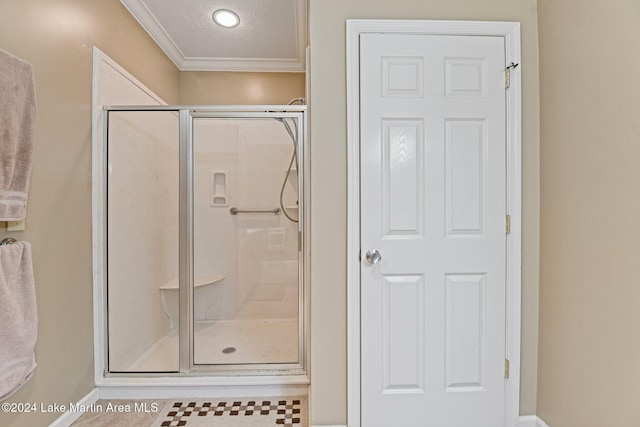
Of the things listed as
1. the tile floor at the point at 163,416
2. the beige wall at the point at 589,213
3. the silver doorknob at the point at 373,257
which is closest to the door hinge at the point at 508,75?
the beige wall at the point at 589,213

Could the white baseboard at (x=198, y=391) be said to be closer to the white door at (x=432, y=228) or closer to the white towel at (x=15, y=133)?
the white door at (x=432, y=228)

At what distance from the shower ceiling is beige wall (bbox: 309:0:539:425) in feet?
3.37

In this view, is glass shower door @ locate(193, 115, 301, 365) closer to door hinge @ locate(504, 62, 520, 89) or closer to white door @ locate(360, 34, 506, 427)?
white door @ locate(360, 34, 506, 427)

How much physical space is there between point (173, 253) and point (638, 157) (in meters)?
2.47

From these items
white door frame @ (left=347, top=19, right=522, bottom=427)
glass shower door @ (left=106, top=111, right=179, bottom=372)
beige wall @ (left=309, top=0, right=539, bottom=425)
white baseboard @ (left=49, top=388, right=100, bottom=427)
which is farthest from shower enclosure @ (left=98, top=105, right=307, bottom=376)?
white door frame @ (left=347, top=19, right=522, bottom=427)

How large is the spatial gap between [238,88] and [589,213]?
2979mm

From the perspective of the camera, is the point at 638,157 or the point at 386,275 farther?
the point at 386,275

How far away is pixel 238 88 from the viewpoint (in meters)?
3.17

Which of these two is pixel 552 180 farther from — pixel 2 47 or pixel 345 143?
pixel 2 47

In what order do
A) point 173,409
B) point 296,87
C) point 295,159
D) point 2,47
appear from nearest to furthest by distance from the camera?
point 2,47, point 173,409, point 295,159, point 296,87

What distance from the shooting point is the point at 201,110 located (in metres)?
2.11

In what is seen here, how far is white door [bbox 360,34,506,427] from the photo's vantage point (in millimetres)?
1496

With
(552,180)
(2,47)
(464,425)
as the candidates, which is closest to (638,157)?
(552,180)

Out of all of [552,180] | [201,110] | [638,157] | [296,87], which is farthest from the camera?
[296,87]
